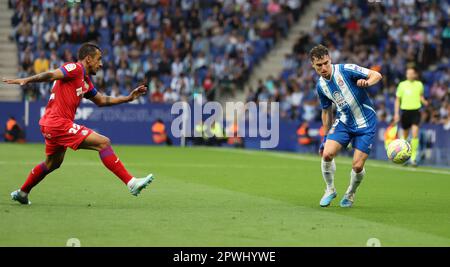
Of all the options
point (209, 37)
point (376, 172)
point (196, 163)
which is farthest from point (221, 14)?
point (376, 172)

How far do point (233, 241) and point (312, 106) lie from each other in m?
23.7

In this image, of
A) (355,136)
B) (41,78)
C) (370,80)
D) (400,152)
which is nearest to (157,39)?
(400,152)

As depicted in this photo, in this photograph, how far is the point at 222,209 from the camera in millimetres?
12305

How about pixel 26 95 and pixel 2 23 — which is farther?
pixel 2 23

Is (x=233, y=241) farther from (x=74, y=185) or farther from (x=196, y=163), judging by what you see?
(x=196, y=163)

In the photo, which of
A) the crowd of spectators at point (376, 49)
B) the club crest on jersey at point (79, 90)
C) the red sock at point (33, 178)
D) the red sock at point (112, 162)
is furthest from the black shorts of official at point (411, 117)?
the red sock at point (33, 178)

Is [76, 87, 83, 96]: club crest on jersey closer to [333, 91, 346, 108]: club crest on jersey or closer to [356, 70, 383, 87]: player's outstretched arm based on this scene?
[333, 91, 346, 108]: club crest on jersey

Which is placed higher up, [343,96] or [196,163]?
[343,96]

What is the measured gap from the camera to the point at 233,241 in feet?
30.3

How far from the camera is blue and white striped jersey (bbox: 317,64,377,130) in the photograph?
1288 centimetres

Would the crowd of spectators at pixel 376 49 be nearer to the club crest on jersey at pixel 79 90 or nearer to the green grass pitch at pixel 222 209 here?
the green grass pitch at pixel 222 209

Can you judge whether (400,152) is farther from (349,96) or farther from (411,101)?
(411,101)

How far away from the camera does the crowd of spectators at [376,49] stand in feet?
108

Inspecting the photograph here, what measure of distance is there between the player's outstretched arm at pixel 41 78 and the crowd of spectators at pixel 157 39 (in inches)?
864
